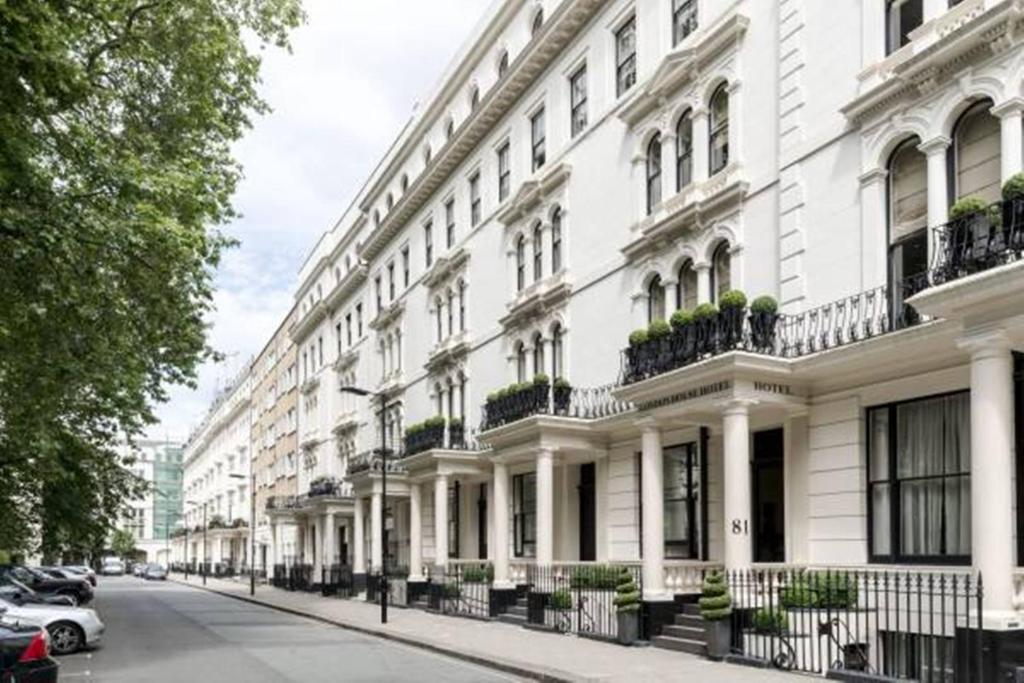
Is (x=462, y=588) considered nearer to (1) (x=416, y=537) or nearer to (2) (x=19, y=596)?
(1) (x=416, y=537)

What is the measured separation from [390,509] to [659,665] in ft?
91.9

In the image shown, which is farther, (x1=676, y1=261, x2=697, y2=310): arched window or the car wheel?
(x1=676, y1=261, x2=697, y2=310): arched window

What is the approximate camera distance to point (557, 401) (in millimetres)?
25641

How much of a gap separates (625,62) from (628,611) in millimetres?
12398

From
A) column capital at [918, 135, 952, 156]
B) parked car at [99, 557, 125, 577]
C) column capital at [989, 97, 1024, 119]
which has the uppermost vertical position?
column capital at [989, 97, 1024, 119]

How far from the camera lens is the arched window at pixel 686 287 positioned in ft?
71.7

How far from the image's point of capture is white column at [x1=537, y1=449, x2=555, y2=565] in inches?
979

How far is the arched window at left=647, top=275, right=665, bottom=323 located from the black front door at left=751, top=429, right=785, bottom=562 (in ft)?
14.1

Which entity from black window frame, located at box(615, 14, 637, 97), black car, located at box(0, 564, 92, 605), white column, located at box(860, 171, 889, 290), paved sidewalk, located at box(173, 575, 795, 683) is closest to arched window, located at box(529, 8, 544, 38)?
black window frame, located at box(615, 14, 637, 97)

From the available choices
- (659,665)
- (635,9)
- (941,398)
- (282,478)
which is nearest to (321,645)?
(659,665)

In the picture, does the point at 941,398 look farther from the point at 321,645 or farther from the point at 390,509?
the point at 390,509

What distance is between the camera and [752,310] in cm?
1781

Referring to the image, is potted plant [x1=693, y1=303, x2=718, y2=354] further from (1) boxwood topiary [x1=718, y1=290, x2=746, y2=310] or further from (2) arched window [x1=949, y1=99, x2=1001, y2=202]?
(2) arched window [x1=949, y1=99, x2=1001, y2=202]

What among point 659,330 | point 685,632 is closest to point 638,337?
point 659,330
